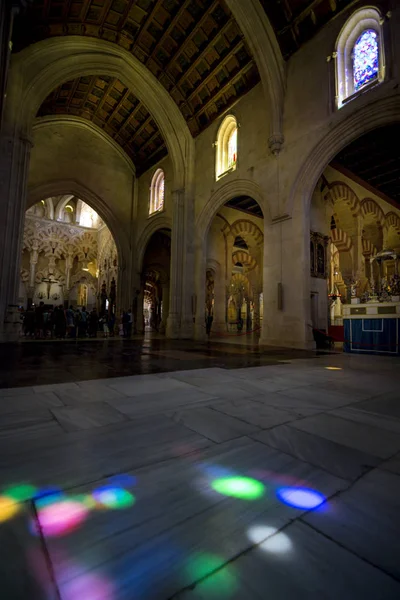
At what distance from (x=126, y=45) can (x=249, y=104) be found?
20.4 ft

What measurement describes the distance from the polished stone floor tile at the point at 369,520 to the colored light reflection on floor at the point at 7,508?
1.09m

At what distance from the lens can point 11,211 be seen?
10539 millimetres

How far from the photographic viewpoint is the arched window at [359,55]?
8.29 meters

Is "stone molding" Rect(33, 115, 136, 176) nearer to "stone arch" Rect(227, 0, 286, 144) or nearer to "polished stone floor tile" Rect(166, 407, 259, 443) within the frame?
"stone arch" Rect(227, 0, 286, 144)

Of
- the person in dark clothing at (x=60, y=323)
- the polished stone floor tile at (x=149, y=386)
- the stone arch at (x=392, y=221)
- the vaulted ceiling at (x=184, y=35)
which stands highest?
the vaulted ceiling at (x=184, y=35)

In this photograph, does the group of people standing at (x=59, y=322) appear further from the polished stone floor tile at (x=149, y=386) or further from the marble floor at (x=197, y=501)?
the marble floor at (x=197, y=501)

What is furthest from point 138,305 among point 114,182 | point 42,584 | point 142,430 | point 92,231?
point 42,584

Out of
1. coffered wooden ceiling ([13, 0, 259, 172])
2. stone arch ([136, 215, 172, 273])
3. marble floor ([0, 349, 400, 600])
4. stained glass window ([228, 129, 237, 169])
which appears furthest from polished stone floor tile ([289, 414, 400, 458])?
stone arch ([136, 215, 172, 273])

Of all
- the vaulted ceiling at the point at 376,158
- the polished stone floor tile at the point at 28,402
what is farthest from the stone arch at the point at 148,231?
the polished stone floor tile at the point at 28,402

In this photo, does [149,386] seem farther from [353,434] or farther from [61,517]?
[61,517]

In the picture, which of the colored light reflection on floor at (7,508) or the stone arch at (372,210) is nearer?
the colored light reflection on floor at (7,508)

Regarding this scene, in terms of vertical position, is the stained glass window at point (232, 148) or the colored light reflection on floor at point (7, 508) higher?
the stained glass window at point (232, 148)

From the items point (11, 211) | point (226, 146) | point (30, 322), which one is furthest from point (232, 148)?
point (30, 322)

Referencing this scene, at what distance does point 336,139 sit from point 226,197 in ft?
17.0
